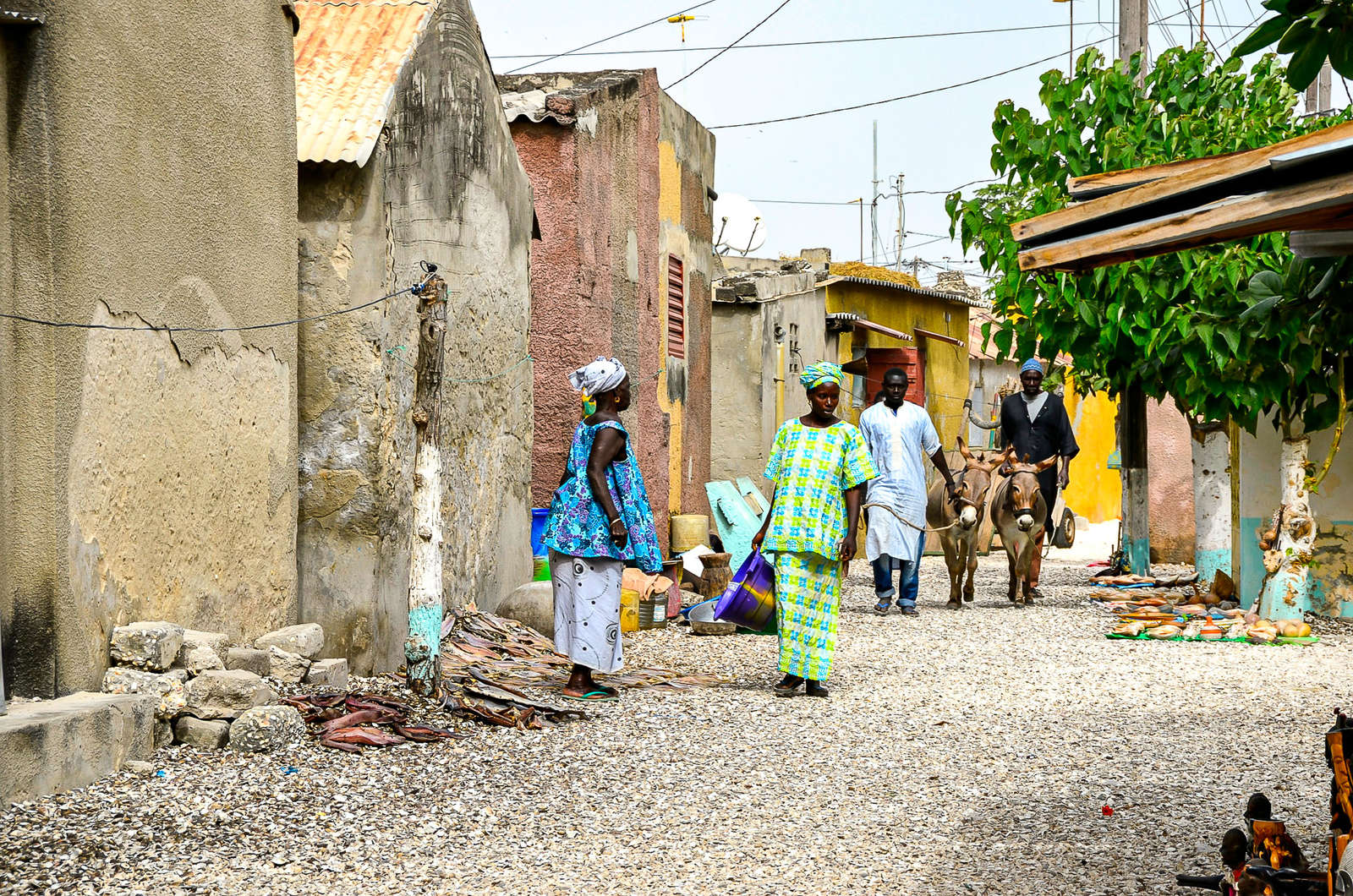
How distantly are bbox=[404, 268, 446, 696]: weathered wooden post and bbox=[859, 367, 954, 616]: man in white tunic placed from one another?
6115 mm

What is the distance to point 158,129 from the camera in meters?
6.51

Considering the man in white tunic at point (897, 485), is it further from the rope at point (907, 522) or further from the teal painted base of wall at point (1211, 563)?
the teal painted base of wall at point (1211, 563)

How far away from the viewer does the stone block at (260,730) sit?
6.14 meters

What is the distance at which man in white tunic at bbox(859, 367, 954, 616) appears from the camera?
12.8 meters

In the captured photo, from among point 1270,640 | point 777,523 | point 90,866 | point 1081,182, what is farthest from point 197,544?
point 1270,640

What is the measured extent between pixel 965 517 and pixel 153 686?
853 centimetres

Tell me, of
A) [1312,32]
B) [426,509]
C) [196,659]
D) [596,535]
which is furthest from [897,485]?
[1312,32]

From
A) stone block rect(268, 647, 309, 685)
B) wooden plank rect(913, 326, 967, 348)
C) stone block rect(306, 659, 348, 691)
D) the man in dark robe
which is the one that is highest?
wooden plank rect(913, 326, 967, 348)

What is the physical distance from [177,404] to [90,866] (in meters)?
2.68

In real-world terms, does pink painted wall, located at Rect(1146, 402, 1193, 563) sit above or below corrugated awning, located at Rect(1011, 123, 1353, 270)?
below

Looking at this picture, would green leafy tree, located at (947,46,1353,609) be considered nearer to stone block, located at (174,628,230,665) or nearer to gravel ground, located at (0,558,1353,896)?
gravel ground, located at (0,558,1353,896)

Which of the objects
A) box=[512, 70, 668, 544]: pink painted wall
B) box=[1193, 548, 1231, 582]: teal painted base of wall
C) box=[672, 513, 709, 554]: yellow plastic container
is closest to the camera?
box=[512, 70, 668, 544]: pink painted wall

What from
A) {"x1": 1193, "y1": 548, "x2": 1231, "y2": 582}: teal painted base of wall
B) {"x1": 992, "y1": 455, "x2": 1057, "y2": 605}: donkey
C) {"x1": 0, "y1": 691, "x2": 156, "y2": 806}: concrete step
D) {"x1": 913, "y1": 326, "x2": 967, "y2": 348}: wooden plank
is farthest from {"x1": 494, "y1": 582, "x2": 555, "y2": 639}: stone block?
{"x1": 913, "y1": 326, "x2": 967, "y2": 348}: wooden plank

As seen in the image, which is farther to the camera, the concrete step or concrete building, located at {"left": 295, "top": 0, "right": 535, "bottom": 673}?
concrete building, located at {"left": 295, "top": 0, "right": 535, "bottom": 673}
